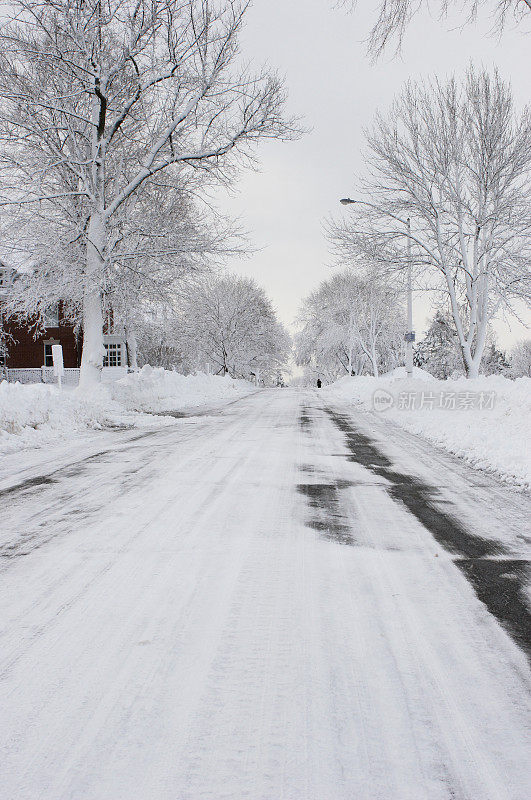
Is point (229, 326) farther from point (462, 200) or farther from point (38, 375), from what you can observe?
point (462, 200)

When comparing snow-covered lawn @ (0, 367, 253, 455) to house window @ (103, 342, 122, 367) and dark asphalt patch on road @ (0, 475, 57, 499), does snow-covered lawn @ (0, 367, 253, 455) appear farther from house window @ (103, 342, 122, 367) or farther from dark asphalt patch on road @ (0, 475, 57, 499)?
house window @ (103, 342, 122, 367)

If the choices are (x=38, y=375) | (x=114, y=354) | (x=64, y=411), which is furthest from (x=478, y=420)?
(x=114, y=354)

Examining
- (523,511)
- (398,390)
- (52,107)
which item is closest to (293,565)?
(523,511)

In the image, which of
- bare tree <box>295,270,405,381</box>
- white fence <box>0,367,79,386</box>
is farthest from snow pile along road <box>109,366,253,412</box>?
bare tree <box>295,270,405,381</box>

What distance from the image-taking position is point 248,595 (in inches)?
107

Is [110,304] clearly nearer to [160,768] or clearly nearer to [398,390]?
[398,390]

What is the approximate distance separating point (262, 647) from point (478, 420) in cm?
860

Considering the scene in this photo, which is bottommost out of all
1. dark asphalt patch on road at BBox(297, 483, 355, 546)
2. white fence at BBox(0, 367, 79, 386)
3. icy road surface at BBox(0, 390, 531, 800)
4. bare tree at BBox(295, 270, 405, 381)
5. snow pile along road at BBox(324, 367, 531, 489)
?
icy road surface at BBox(0, 390, 531, 800)

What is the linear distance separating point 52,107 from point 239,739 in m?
14.5

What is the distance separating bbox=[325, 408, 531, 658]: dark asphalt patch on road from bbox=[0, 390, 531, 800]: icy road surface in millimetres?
16

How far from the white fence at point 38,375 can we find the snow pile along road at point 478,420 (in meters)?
21.8

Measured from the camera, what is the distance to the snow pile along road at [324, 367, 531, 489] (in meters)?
6.64

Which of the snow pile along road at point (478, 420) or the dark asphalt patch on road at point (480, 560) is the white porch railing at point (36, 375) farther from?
the dark asphalt patch on road at point (480, 560)

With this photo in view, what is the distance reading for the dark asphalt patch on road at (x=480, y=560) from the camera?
2555 millimetres
